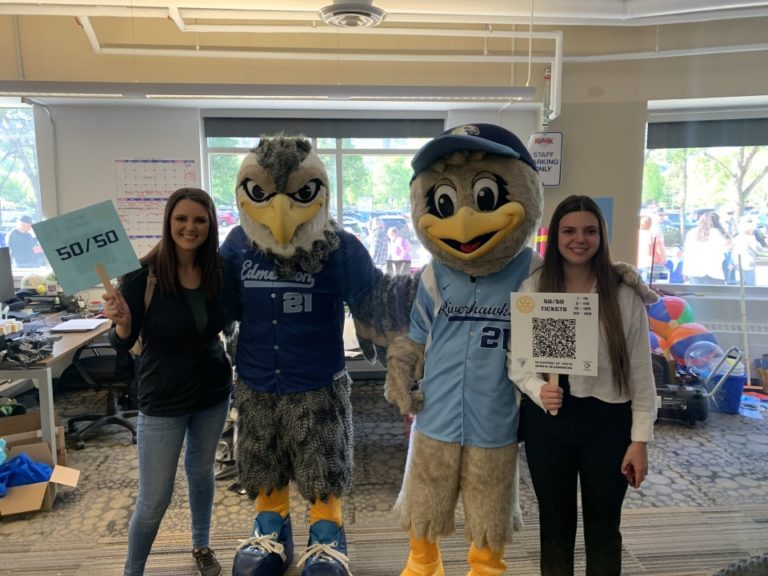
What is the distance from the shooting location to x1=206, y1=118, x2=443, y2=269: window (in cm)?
466

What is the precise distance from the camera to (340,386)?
1802 mm

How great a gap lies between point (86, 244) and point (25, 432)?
5.96 feet

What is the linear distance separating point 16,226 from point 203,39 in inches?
89.5

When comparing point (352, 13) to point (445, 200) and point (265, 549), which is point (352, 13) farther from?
point (265, 549)

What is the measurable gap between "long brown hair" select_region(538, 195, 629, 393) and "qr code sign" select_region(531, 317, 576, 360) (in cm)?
11

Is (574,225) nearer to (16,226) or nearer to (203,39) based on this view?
(203,39)

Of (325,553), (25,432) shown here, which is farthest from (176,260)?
(25,432)

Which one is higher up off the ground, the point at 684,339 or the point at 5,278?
the point at 5,278

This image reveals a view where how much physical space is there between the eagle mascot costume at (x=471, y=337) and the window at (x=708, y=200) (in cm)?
376

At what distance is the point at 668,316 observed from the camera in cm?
409

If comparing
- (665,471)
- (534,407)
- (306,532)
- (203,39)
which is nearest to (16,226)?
(203,39)

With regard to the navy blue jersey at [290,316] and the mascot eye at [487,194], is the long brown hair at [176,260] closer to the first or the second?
the navy blue jersey at [290,316]

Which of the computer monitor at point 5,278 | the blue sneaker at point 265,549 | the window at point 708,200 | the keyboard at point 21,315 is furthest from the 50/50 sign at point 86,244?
the window at point 708,200

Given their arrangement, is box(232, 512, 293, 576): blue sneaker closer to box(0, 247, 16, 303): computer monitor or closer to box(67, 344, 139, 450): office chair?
box(67, 344, 139, 450): office chair
